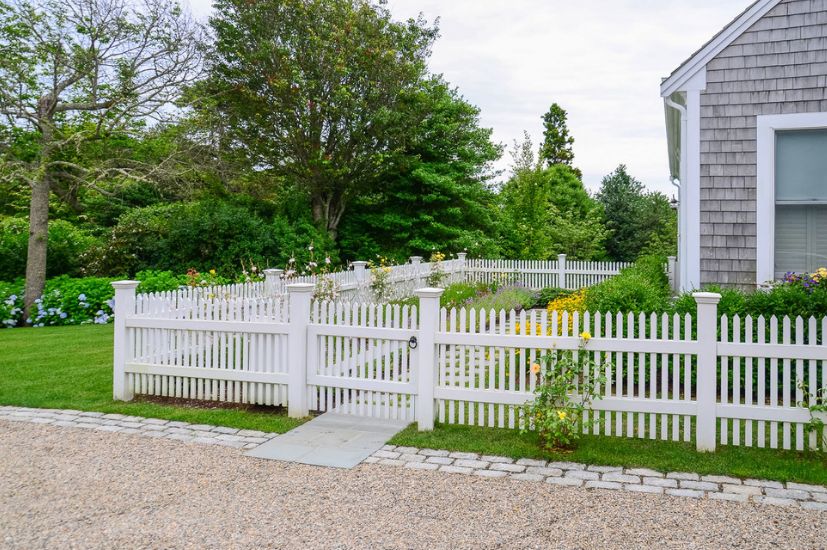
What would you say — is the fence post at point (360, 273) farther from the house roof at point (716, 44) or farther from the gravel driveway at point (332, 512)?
the gravel driveway at point (332, 512)

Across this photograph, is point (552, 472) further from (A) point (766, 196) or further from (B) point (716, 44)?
(B) point (716, 44)

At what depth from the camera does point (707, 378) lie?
15.6ft

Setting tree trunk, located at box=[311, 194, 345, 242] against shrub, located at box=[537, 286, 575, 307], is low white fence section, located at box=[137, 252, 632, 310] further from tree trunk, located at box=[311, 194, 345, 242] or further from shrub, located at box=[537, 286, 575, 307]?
tree trunk, located at box=[311, 194, 345, 242]

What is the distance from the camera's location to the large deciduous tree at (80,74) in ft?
44.3

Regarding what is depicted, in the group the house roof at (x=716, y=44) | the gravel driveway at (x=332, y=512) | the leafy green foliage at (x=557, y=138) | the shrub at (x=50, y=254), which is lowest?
the gravel driveway at (x=332, y=512)

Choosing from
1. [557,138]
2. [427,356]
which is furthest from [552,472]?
[557,138]

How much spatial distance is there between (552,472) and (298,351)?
8.95ft

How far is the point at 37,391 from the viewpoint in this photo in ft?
22.3

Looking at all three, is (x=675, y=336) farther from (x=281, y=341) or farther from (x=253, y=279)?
(x=253, y=279)

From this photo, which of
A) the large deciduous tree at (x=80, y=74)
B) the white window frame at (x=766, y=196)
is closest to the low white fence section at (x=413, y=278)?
the large deciduous tree at (x=80, y=74)

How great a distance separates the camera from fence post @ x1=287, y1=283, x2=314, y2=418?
589 cm

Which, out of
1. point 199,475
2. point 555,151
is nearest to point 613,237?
point 555,151

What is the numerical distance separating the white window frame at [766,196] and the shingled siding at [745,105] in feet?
0.22

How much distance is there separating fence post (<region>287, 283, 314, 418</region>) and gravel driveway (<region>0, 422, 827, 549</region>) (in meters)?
1.20
